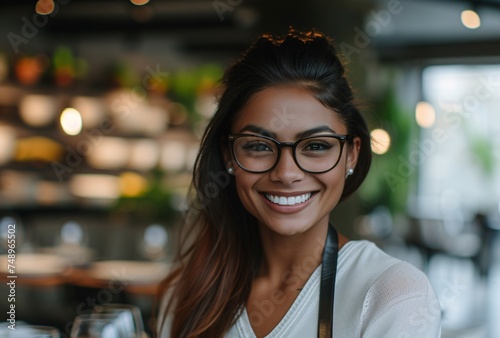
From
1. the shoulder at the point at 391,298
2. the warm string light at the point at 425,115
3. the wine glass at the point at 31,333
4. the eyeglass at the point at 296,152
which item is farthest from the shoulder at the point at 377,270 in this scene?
the warm string light at the point at 425,115

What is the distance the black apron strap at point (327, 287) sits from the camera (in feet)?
5.35

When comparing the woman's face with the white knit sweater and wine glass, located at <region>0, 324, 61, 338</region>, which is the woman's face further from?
wine glass, located at <region>0, 324, 61, 338</region>

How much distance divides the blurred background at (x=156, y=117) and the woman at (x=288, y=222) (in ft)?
13.8

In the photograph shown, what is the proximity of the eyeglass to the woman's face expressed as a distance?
0.04 feet

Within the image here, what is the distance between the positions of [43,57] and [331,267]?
29.1 feet

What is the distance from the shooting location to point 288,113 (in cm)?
166

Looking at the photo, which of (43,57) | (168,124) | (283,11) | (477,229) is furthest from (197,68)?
(477,229)

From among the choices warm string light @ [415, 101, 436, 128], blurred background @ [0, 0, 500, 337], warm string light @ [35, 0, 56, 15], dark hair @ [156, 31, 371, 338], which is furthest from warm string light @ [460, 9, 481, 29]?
dark hair @ [156, 31, 371, 338]

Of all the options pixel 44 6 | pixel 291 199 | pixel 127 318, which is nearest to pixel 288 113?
pixel 291 199

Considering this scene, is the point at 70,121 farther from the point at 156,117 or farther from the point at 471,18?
the point at 156,117

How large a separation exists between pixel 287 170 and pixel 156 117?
885cm

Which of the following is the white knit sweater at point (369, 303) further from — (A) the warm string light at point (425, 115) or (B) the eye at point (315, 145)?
(A) the warm string light at point (425, 115)

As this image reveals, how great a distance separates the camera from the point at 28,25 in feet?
33.0

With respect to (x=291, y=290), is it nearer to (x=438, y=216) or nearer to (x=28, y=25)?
(x=28, y=25)
